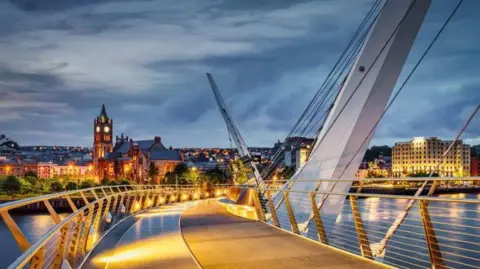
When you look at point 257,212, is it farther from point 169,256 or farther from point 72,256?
point 72,256

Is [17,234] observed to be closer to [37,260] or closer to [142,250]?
[37,260]

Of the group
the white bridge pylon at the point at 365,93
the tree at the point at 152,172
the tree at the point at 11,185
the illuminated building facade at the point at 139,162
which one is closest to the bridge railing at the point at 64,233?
the white bridge pylon at the point at 365,93

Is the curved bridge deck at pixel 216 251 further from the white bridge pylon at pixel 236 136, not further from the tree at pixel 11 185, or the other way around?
the tree at pixel 11 185

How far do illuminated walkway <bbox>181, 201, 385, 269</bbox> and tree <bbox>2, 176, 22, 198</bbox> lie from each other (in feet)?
340

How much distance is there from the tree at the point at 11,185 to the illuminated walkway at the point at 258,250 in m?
104

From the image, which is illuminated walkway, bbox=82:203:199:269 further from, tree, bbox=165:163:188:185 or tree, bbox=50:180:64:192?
tree, bbox=165:163:188:185

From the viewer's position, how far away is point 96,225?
31.1 ft

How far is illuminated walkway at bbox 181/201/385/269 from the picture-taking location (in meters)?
6.97

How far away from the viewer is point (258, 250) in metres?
8.29

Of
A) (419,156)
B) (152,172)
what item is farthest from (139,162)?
(419,156)

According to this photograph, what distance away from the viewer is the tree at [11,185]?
10650cm

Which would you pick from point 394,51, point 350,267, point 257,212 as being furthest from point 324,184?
point 350,267

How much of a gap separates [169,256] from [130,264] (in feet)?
2.42

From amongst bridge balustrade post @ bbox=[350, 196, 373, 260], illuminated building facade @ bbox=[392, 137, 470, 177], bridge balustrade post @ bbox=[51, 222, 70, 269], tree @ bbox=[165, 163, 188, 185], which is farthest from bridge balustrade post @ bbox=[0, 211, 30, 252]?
illuminated building facade @ bbox=[392, 137, 470, 177]
